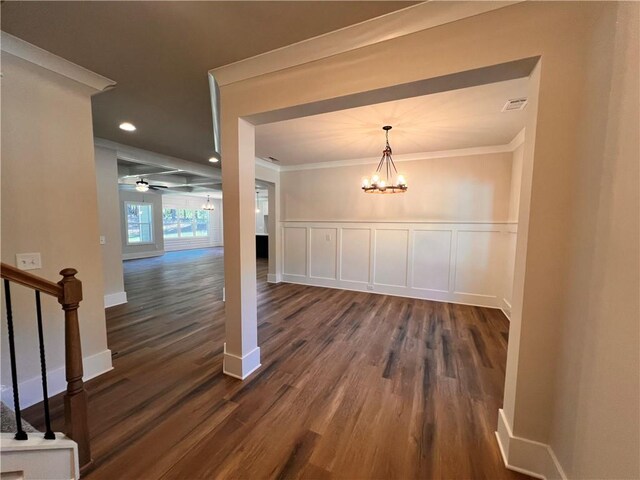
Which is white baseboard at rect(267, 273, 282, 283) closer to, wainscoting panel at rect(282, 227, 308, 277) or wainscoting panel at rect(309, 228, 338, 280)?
wainscoting panel at rect(282, 227, 308, 277)

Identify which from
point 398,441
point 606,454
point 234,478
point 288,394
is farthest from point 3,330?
point 606,454

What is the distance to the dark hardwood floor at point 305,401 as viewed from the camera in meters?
1.46

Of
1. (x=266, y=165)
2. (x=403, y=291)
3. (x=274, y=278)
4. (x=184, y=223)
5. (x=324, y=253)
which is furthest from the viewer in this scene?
(x=184, y=223)

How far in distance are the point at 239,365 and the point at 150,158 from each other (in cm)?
417

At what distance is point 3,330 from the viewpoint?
1786 mm

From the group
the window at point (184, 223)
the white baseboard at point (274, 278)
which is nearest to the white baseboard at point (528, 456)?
the white baseboard at point (274, 278)

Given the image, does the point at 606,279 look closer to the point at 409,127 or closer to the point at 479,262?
the point at 409,127

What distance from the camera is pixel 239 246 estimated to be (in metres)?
2.15

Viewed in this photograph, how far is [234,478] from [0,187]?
236cm

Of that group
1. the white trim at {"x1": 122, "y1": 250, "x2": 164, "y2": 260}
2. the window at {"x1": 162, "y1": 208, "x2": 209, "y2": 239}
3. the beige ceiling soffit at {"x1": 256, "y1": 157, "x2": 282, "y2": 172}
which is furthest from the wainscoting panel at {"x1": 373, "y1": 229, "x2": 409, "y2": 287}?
the window at {"x1": 162, "y1": 208, "x2": 209, "y2": 239}

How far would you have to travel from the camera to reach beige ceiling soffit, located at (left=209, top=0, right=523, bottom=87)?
4.54 ft

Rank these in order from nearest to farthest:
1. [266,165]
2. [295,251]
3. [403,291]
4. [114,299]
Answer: [114,299], [403,291], [266,165], [295,251]

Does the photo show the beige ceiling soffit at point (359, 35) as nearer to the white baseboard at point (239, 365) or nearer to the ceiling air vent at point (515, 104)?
the ceiling air vent at point (515, 104)

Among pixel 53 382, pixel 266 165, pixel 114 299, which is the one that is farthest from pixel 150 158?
pixel 53 382
